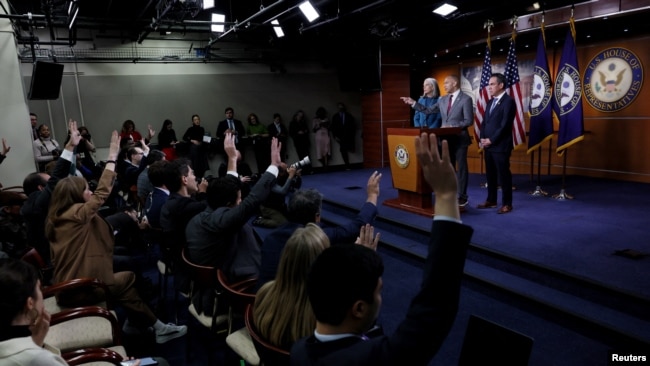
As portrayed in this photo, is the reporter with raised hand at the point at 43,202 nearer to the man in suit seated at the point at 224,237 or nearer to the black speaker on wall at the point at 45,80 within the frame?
the man in suit seated at the point at 224,237

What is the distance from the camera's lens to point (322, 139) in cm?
1014

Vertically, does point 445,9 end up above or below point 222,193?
above

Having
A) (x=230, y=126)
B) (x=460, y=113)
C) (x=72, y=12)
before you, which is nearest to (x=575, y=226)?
(x=460, y=113)

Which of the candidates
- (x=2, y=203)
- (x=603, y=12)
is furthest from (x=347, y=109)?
(x=2, y=203)

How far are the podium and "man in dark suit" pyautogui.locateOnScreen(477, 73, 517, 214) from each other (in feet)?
1.30

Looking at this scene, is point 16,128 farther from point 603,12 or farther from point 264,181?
point 603,12

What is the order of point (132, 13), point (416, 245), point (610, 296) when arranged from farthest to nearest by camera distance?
point (132, 13) < point (416, 245) < point (610, 296)

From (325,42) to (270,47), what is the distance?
1.29 meters

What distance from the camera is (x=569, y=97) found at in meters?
5.68

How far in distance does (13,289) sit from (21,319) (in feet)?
0.35

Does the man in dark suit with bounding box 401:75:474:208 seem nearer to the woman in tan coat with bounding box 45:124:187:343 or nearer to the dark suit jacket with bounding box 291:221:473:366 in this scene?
the woman in tan coat with bounding box 45:124:187:343

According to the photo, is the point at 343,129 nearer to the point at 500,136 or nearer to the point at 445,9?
the point at 445,9

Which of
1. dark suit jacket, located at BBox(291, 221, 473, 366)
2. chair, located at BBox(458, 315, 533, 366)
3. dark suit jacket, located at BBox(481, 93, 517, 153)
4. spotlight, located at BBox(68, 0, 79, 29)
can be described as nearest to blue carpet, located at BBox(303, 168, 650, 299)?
dark suit jacket, located at BBox(481, 93, 517, 153)

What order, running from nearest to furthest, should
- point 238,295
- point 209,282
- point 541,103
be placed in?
point 238,295 < point 209,282 < point 541,103
